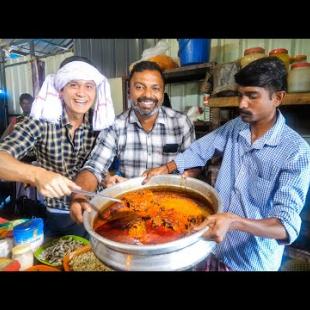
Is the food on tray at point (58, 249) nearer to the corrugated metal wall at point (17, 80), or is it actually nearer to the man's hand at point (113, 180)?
the man's hand at point (113, 180)

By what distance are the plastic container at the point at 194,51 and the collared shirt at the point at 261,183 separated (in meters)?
1.89

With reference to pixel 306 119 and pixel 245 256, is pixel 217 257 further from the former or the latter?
pixel 306 119

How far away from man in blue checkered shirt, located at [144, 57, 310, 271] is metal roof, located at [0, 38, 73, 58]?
19.2ft

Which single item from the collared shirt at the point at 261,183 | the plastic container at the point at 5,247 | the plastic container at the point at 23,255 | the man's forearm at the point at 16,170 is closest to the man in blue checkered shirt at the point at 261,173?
the collared shirt at the point at 261,183

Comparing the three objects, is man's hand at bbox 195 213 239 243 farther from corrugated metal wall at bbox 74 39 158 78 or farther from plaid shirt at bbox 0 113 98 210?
corrugated metal wall at bbox 74 39 158 78

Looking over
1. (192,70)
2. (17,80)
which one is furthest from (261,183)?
(17,80)

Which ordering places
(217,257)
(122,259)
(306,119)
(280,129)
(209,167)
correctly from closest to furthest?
(122,259) → (280,129) → (217,257) → (209,167) → (306,119)

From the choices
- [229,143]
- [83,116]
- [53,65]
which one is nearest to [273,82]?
[229,143]

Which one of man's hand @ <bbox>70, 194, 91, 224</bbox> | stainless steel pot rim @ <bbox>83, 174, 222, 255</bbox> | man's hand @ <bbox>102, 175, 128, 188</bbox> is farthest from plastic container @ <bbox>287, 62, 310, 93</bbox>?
man's hand @ <bbox>70, 194, 91, 224</bbox>

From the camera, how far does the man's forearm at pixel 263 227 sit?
1204 millimetres

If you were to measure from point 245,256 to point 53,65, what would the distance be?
6899 millimetres

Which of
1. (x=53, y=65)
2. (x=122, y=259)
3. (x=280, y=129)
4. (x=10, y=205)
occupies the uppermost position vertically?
(x=53, y=65)

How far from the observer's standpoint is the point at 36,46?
281 inches
